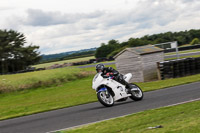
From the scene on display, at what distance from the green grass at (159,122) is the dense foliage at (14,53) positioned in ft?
201

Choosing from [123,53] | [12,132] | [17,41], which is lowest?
[12,132]

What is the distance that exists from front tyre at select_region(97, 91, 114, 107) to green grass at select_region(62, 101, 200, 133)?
2685 mm

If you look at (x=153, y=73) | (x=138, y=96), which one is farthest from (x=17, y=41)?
(x=138, y=96)

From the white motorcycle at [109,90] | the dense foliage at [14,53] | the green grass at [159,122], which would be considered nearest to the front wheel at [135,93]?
the white motorcycle at [109,90]

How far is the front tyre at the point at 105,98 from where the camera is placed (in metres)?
11.0

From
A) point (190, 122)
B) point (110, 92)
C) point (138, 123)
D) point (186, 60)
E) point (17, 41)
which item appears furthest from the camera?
point (17, 41)

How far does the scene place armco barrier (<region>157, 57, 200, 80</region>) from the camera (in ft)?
67.9

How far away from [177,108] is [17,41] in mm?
67293

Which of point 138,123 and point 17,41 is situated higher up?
point 17,41

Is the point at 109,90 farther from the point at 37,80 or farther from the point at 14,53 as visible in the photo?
the point at 14,53

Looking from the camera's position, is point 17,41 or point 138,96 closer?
point 138,96

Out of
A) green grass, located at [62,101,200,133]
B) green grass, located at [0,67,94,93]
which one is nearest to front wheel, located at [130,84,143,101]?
green grass, located at [62,101,200,133]

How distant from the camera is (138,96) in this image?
480 inches

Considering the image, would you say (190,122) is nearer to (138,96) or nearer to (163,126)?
(163,126)
